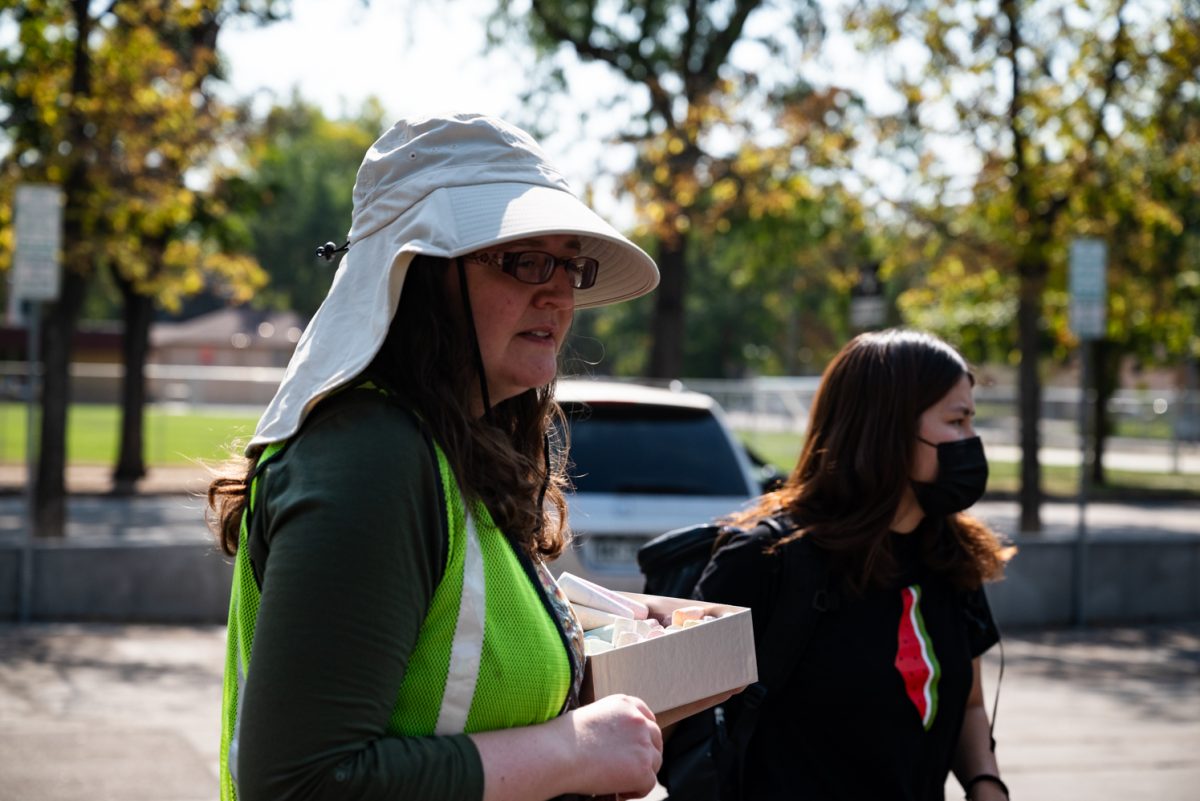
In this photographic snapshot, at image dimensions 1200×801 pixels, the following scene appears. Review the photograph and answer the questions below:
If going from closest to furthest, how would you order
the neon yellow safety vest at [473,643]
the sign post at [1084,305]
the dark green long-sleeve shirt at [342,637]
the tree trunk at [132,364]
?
1. the dark green long-sleeve shirt at [342,637]
2. the neon yellow safety vest at [473,643]
3. the sign post at [1084,305]
4. the tree trunk at [132,364]

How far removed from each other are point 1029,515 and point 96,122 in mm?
10010

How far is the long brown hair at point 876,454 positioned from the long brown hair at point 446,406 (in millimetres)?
1315

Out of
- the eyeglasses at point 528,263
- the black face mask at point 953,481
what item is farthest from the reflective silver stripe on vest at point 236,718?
the black face mask at point 953,481

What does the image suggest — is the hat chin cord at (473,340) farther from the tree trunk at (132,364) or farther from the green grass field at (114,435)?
the tree trunk at (132,364)

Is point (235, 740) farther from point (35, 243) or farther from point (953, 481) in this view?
point (35, 243)

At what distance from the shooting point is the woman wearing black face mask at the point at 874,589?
2.89 meters

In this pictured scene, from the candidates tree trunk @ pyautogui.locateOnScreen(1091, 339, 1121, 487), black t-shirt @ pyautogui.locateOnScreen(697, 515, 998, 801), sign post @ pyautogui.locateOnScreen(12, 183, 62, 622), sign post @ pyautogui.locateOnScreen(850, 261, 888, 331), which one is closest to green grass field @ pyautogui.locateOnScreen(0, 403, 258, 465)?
sign post @ pyautogui.locateOnScreen(850, 261, 888, 331)

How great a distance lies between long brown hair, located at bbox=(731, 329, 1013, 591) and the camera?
3117mm

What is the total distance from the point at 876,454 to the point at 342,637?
185cm

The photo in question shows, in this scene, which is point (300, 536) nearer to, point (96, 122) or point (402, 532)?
point (402, 532)

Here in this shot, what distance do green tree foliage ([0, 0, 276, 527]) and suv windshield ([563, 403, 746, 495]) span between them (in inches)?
261

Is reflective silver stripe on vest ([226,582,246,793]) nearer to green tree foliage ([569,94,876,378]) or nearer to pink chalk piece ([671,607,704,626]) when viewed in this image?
pink chalk piece ([671,607,704,626])

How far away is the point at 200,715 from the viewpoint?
7168 mm

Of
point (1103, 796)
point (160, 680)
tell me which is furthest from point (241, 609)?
point (160, 680)
